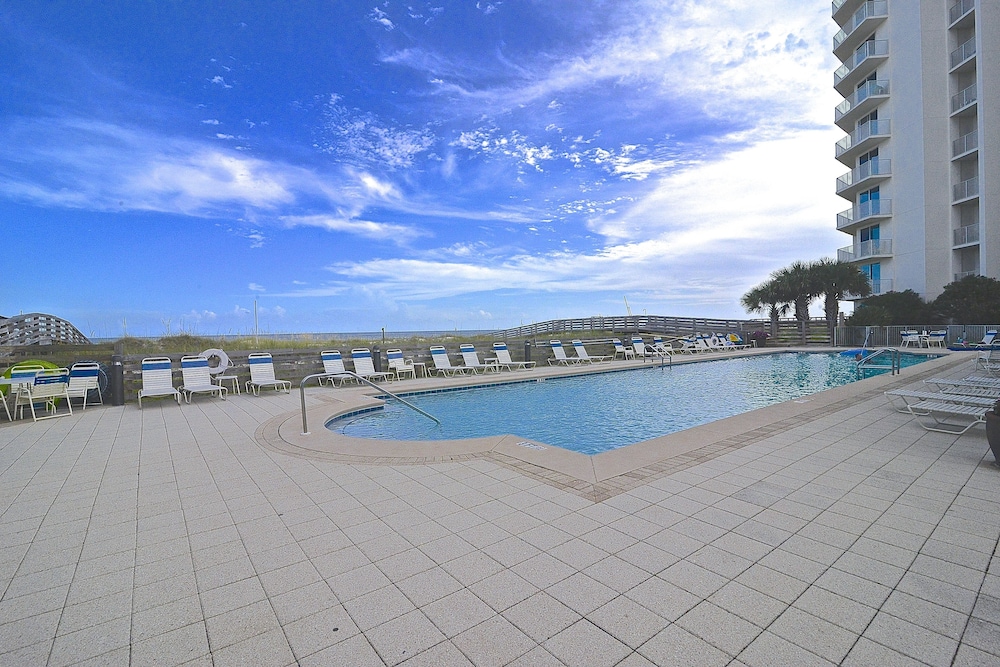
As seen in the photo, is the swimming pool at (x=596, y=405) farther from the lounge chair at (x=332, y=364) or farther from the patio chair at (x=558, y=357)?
the lounge chair at (x=332, y=364)

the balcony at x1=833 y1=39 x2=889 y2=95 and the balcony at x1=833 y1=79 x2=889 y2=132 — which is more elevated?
the balcony at x1=833 y1=39 x2=889 y2=95

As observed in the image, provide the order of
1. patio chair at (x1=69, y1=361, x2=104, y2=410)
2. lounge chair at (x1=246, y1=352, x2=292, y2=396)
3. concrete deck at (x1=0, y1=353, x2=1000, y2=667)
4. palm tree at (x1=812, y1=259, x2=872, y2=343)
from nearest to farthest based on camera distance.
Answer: concrete deck at (x1=0, y1=353, x2=1000, y2=667) < patio chair at (x1=69, y1=361, x2=104, y2=410) < lounge chair at (x1=246, y1=352, x2=292, y2=396) < palm tree at (x1=812, y1=259, x2=872, y2=343)

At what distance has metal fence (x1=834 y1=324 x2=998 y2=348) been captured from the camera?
17.8 m

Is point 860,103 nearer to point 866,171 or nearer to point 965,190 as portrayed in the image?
point 866,171

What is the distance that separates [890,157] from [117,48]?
101ft

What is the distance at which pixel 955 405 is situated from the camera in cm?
548

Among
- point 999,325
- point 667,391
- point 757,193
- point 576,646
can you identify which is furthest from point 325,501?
point 999,325

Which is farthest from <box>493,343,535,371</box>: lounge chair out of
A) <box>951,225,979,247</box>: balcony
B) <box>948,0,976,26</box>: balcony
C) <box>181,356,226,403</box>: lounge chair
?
<box>948,0,976,26</box>: balcony

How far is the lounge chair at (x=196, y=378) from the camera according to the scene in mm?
8523

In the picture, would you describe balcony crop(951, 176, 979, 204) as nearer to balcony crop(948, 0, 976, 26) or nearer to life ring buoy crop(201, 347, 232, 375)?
balcony crop(948, 0, 976, 26)

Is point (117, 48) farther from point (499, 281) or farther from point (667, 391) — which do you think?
point (499, 281)

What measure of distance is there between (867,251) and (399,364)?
84.9ft

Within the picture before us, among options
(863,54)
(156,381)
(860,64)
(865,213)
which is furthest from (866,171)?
(156,381)

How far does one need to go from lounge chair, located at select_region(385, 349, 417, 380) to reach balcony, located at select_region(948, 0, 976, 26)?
2888cm
